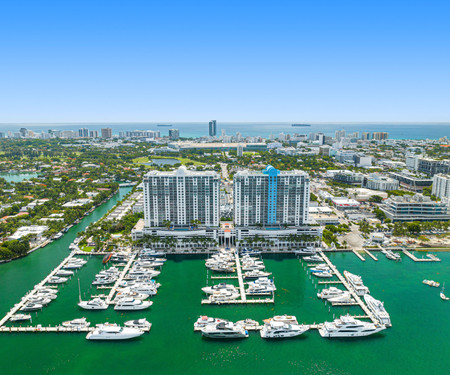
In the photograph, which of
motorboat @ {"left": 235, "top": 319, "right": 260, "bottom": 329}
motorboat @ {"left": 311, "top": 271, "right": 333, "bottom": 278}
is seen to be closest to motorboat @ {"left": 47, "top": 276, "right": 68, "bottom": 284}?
motorboat @ {"left": 235, "top": 319, "right": 260, "bottom": 329}

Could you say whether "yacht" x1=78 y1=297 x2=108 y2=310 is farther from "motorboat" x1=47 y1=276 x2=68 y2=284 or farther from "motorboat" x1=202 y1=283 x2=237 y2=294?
"motorboat" x1=202 y1=283 x2=237 y2=294

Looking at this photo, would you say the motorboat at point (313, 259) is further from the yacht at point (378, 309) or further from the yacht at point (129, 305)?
the yacht at point (129, 305)

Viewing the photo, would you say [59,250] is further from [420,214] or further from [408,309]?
[420,214]

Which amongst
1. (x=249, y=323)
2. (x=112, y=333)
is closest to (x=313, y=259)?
(x=249, y=323)

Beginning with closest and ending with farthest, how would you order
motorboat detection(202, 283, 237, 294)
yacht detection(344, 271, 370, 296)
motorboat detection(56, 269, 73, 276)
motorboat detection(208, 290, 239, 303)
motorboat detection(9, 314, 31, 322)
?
motorboat detection(9, 314, 31, 322) < motorboat detection(208, 290, 239, 303) < motorboat detection(202, 283, 237, 294) < yacht detection(344, 271, 370, 296) < motorboat detection(56, 269, 73, 276)

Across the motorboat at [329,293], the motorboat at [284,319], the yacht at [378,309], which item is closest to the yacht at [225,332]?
the motorboat at [284,319]

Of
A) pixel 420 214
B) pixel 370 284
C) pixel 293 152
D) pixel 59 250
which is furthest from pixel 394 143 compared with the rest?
pixel 59 250
